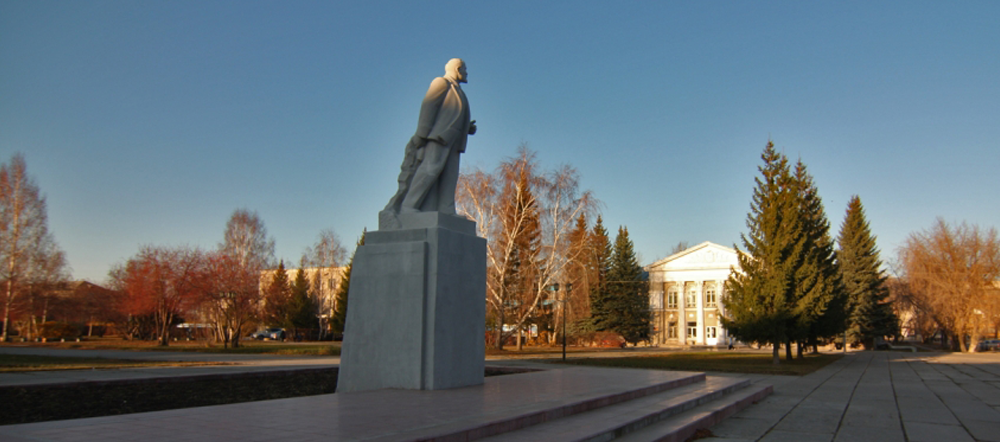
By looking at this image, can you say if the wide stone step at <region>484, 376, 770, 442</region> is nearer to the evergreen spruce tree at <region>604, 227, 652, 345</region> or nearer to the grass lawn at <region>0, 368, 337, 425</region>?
the grass lawn at <region>0, 368, 337, 425</region>

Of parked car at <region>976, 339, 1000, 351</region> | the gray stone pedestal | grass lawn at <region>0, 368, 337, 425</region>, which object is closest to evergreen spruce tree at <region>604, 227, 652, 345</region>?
parked car at <region>976, 339, 1000, 351</region>

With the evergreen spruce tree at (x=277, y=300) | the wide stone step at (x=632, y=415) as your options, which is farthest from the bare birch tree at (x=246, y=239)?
the wide stone step at (x=632, y=415)

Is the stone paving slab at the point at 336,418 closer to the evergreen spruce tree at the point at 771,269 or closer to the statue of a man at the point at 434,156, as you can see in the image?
the statue of a man at the point at 434,156

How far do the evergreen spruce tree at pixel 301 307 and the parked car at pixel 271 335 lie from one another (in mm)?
1916

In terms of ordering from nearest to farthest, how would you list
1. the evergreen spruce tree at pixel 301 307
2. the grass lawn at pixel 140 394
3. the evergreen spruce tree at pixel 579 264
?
the grass lawn at pixel 140 394, the evergreen spruce tree at pixel 579 264, the evergreen spruce tree at pixel 301 307

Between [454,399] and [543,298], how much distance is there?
27.7 meters

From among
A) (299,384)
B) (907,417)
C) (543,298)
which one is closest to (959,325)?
(543,298)

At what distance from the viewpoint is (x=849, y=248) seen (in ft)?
151

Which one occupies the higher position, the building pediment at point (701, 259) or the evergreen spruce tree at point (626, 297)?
the building pediment at point (701, 259)

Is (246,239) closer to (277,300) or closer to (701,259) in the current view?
(277,300)

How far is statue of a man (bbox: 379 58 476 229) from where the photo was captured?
369 inches

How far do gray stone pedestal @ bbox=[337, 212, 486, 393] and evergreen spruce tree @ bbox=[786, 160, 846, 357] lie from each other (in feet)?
65.3

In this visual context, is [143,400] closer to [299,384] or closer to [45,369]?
[299,384]

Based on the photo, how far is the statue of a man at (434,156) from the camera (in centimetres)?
937
